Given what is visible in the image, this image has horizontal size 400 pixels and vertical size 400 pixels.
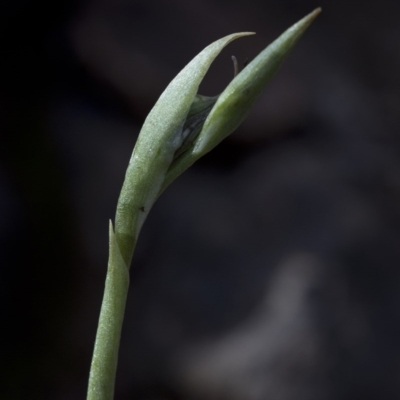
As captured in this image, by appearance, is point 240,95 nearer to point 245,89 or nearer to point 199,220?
point 245,89

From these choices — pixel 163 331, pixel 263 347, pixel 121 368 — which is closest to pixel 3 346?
pixel 121 368

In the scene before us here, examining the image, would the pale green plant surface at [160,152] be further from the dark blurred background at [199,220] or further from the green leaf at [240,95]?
the dark blurred background at [199,220]

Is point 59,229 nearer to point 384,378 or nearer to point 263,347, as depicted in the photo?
point 263,347

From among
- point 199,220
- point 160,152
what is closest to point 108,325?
point 160,152

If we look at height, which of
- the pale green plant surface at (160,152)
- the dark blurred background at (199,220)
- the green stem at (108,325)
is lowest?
the dark blurred background at (199,220)

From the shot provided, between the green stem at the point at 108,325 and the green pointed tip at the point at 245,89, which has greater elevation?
the green pointed tip at the point at 245,89

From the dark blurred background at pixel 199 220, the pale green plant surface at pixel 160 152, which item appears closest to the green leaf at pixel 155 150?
the pale green plant surface at pixel 160 152

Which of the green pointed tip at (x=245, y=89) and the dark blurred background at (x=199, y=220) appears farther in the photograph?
the dark blurred background at (x=199, y=220)
